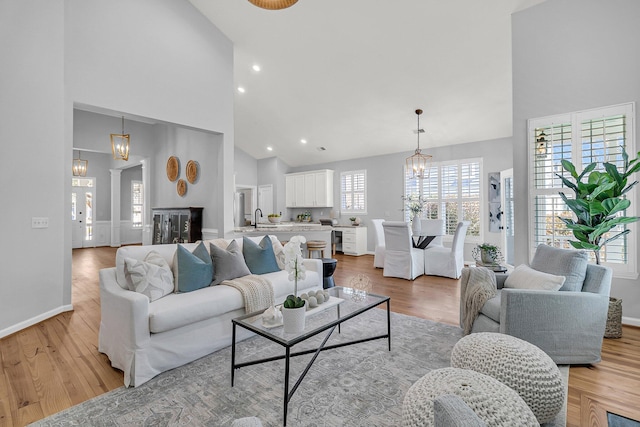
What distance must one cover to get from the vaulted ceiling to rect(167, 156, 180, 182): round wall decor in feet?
5.67

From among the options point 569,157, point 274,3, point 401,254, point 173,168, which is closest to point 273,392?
point 274,3

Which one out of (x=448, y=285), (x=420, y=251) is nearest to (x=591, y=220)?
(x=448, y=285)

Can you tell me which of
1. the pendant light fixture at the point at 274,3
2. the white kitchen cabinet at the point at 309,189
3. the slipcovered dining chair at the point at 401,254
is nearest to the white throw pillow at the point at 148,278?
the pendant light fixture at the point at 274,3

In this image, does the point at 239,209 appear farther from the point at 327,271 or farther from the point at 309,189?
the point at 327,271

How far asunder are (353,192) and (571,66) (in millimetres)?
5459

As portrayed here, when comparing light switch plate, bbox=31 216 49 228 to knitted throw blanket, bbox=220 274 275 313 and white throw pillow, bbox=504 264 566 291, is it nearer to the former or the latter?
knitted throw blanket, bbox=220 274 275 313

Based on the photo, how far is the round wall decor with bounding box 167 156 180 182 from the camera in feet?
22.7

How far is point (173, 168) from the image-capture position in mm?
7008

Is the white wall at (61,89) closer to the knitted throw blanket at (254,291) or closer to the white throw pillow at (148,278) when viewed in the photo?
the white throw pillow at (148,278)

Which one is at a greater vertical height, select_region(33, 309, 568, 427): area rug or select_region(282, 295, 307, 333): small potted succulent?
select_region(282, 295, 307, 333): small potted succulent

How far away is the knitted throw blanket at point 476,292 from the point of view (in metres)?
2.59

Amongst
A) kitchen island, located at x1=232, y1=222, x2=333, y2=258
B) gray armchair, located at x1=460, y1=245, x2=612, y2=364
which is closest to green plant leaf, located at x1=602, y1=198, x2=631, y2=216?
gray armchair, located at x1=460, y1=245, x2=612, y2=364

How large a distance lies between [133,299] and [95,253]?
7.68 meters

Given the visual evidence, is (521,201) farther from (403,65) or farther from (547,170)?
(403,65)
